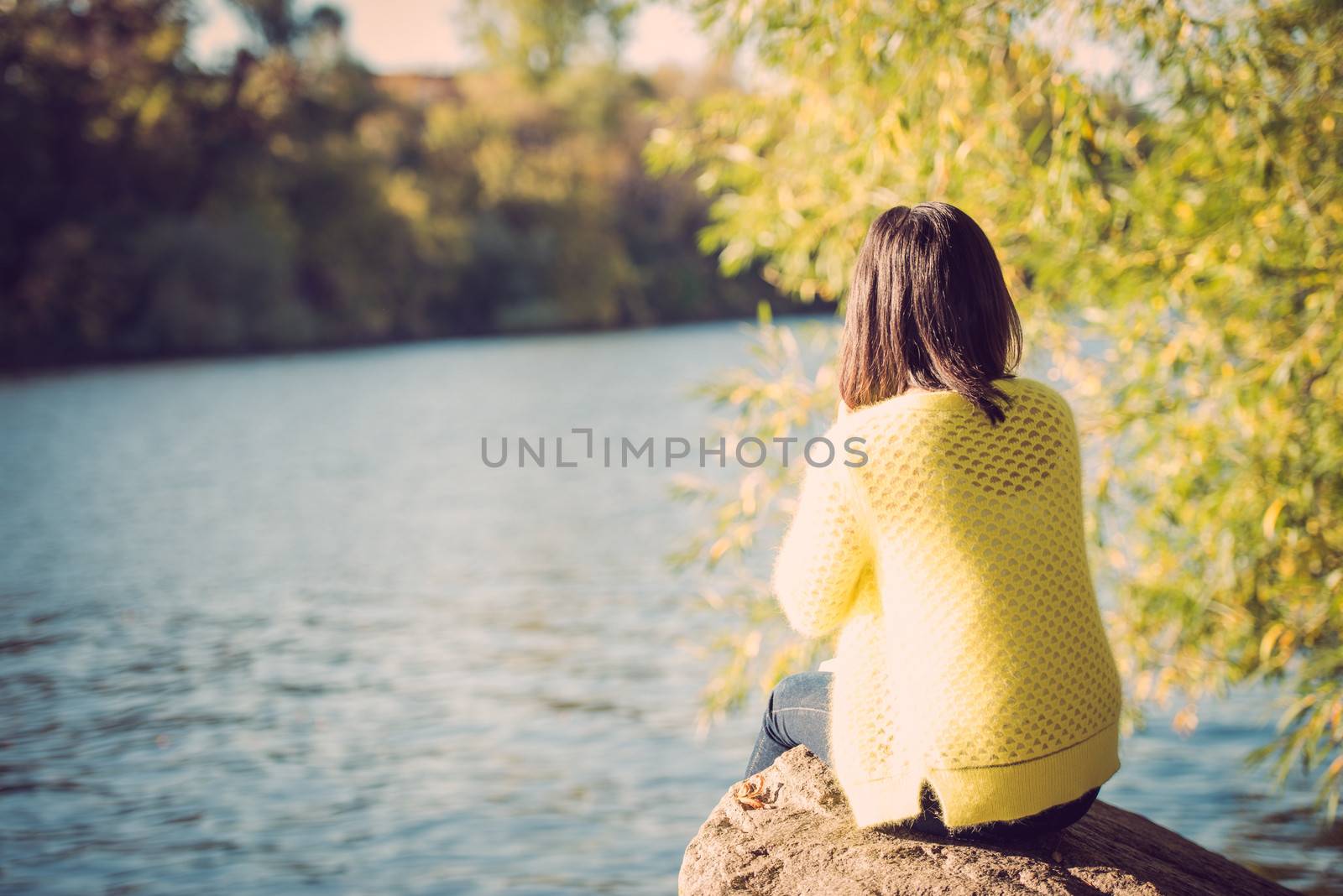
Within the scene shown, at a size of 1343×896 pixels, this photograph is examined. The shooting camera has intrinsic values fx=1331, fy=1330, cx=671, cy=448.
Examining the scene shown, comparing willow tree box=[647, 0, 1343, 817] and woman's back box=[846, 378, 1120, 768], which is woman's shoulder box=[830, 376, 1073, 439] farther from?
willow tree box=[647, 0, 1343, 817]

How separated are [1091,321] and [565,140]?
63327mm

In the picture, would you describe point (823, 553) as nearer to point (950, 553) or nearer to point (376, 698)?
point (950, 553)

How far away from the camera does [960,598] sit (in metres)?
2.77

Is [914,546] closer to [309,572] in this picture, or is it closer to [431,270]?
[309,572]

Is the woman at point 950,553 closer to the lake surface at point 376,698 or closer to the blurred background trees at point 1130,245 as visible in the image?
the blurred background trees at point 1130,245

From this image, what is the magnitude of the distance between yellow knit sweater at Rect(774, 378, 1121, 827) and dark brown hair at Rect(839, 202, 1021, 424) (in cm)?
5

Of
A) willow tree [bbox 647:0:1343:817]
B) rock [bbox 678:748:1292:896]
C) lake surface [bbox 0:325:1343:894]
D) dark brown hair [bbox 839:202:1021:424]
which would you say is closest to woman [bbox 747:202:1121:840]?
dark brown hair [bbox 839:202:1021:424]

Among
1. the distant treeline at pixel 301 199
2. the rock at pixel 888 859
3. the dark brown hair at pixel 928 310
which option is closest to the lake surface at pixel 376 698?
the rock at pixel 888 859

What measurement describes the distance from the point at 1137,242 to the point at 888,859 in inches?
143

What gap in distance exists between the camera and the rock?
3.05 metres

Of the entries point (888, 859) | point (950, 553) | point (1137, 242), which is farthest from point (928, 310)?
point (1137, 242)

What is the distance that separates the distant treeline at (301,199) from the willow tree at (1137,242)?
41.8m

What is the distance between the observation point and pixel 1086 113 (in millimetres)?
4941

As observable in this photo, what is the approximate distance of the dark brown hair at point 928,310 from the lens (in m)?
2.72
